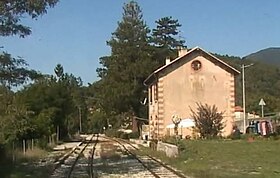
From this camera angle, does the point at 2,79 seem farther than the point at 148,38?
No

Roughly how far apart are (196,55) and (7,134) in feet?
106

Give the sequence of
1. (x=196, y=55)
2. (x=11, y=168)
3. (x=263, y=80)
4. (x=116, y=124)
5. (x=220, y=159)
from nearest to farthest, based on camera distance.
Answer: (x=11, y=168), (x=220, y=159), (x=196, y=55), (x=116, y=124), (x=263, y=80)

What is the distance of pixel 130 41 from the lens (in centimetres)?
8206

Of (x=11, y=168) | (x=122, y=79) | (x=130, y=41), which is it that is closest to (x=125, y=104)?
(x=122, y=79)

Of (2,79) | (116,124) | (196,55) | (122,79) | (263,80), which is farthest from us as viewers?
(263,80)

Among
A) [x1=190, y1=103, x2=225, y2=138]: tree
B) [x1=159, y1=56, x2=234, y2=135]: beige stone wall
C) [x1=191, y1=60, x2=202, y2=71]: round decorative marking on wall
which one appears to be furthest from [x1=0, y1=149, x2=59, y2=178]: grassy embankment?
[x1=191, y1=60, x2=202, y2=71]: round decorative marking on wall

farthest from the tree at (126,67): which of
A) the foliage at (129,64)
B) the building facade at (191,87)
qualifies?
the building facade at (191,87)

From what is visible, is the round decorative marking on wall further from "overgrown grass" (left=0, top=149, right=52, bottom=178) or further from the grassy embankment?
the grassy embankment

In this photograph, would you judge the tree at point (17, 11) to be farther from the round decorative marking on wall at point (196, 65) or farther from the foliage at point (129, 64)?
the foliage at point (129, 64)

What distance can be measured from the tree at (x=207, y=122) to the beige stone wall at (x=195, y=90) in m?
2.02

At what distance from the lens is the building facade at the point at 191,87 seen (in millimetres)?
59031

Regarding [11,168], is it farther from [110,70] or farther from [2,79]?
[110,70]

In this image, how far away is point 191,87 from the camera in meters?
59.7

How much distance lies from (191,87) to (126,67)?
21.9m
